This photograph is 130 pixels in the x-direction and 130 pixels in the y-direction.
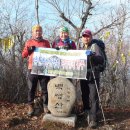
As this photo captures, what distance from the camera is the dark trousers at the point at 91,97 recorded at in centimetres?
794

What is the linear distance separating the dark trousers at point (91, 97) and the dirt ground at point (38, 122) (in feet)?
1.07

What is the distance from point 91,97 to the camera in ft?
26.1

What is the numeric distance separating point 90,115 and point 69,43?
5.25ft

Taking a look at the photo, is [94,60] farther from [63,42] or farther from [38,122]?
[38,122]

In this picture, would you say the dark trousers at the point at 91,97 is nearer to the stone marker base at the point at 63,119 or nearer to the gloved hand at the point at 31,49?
the stone marker base at the point at 63,119

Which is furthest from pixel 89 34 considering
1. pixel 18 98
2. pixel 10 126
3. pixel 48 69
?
pixel 18 98

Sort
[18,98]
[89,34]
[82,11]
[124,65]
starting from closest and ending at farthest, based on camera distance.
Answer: [89,34]
[18,98]
[82,11]
[124,65]

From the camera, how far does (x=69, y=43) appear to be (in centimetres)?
823

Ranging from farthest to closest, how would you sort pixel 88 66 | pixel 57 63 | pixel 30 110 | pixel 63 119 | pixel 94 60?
pixel 30 110 → pixel 57 63 → pixel 88 66 → pixel 63 119 → pixel 94 60

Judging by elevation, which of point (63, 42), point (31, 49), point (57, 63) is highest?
point (63, 42)

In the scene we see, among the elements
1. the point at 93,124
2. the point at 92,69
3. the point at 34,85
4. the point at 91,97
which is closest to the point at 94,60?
the point at 92,69

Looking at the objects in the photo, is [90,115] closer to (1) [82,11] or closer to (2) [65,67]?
(2) [65,67]

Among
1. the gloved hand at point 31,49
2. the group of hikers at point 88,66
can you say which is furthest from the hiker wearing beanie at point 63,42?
the gloved hand at point 31,49

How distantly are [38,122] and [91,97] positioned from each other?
1.27 m
